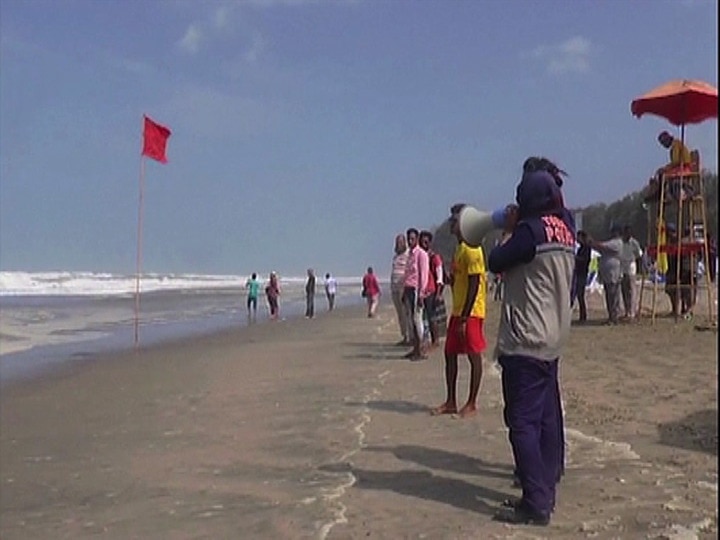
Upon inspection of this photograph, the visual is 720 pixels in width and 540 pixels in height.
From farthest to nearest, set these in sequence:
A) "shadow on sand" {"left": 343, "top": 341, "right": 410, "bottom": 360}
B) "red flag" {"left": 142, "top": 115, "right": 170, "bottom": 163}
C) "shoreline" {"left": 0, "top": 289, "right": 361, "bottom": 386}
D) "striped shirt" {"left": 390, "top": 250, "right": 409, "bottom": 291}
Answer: "red flag" {"left": 142, "top": 115, "right": 170, "bottom": 163}, "shoreline" {"left": 0, "top": 289, "right": 361, "bottom": 386}, "shadow on sand" {"left": 343, "top": 341, "right": 410, "bottom": 360}, "striped shirt" {"left": 390, "top": 250, "right": 409, "bottom": 291}

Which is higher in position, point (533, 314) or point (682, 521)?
point (533, 314)

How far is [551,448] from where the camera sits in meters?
5.12

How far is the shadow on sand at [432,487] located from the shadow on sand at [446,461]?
0.20m

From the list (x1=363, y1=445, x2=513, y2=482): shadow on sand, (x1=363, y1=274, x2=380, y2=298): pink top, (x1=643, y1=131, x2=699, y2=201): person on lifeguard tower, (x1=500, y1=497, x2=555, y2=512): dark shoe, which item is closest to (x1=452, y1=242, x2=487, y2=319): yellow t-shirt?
(x1=363, y1=445, x2=513, y2=482): shadow on sand

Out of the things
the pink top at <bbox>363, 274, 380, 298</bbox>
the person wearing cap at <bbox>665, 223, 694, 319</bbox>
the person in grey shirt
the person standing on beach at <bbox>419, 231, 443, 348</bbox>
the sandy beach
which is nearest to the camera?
the sandy beach

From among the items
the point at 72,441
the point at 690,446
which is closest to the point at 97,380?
the point at 72,441

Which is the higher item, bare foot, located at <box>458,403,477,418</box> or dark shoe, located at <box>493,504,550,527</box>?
bare foot, located at <box>458,403,477,418</box>

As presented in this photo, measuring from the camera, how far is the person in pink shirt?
12203mm

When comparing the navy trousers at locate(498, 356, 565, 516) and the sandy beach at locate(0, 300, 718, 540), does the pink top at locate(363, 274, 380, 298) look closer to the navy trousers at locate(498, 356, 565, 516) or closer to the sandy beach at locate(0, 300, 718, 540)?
the sandy beach at locate(0, 300, 718, 540)

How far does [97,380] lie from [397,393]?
5.53 metres

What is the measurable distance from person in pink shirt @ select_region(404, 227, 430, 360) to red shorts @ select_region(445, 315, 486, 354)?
172 inches

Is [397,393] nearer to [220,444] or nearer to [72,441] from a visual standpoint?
[220,444]

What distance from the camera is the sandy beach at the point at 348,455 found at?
5.05 metres

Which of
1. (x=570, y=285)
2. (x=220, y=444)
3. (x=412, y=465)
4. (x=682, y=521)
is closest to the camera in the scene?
(x=682, y=521)
